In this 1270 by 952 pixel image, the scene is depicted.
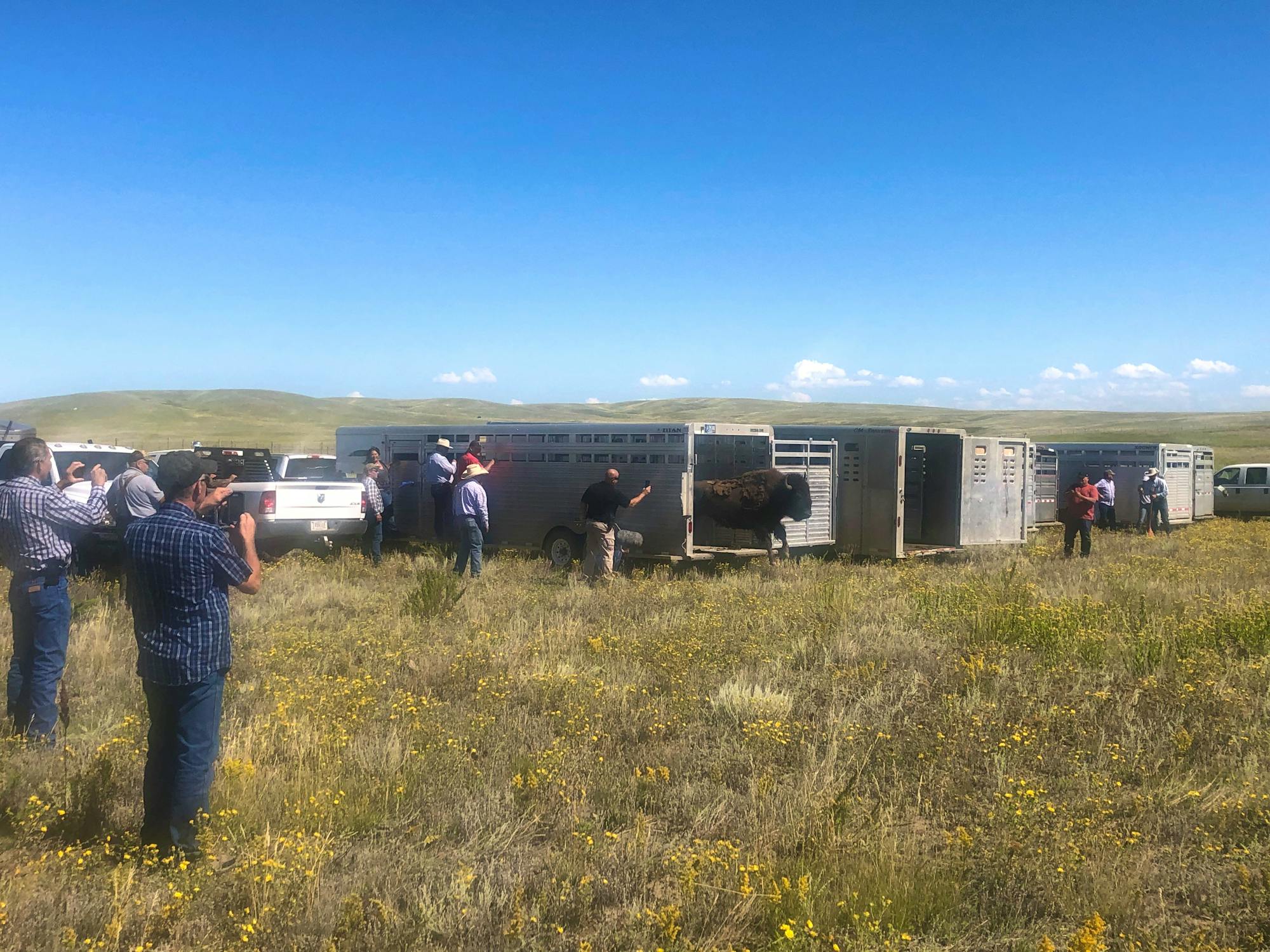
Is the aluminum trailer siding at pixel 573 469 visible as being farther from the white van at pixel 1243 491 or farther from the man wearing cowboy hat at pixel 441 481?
the white van at pixel 1243 491

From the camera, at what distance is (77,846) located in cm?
448

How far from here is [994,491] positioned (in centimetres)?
1606

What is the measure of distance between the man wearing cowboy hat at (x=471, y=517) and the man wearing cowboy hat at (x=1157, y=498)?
605 inches

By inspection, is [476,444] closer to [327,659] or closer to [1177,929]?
[327,659]

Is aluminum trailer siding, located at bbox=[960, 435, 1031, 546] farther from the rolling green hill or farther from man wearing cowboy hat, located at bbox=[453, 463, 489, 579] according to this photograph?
the rolling green hill

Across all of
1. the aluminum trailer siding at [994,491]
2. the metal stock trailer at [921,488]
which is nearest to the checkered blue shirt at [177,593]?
the metal stock trailer at [921,488]

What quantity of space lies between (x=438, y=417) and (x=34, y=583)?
113 m

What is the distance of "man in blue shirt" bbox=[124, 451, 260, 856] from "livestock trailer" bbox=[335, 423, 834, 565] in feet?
30.0

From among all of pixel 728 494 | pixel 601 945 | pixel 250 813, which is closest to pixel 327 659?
pixel 250 813

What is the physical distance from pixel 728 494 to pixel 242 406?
119301 millimetres

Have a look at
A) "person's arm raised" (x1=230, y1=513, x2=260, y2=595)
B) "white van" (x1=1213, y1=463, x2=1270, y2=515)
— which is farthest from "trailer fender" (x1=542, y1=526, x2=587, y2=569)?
"white van" (x1=1213, y1=463, x2=1270, y2=515)

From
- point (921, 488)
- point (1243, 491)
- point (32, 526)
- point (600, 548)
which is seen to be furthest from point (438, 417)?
point (32, 526)

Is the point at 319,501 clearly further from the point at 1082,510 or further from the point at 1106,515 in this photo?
the point at 1106,515

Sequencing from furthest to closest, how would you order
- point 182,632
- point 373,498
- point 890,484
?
point 890,484, point 373,498, point 182,632
